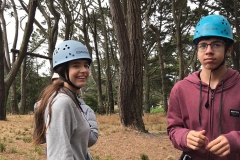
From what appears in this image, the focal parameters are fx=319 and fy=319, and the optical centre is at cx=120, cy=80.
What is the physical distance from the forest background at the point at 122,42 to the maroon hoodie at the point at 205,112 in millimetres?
4015

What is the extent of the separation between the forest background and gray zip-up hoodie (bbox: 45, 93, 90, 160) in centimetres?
363

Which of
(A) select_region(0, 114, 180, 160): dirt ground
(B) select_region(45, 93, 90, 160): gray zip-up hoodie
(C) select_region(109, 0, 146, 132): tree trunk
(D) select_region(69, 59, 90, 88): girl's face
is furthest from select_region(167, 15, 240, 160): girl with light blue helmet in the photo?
(C) select_region(109, 0, 146, 132): tree trunk

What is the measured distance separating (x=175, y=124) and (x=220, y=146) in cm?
36

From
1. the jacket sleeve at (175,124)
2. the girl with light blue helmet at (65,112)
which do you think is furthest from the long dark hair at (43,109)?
the jacket sleeve at (175,124)

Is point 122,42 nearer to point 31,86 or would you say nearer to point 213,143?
point 213,143

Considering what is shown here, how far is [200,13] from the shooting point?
723 inches

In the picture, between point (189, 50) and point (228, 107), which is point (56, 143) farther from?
point (189, 50)

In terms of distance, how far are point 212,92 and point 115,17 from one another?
23.9ft

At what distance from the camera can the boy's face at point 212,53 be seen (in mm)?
1858

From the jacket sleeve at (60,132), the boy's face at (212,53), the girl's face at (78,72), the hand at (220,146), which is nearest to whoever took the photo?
the hand at (220,146)

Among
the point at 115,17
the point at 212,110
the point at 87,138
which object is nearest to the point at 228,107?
the point at 212,110

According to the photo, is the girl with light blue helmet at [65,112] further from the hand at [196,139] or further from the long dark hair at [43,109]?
the hand at [196,139]

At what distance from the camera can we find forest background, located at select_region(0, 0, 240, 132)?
876 cm

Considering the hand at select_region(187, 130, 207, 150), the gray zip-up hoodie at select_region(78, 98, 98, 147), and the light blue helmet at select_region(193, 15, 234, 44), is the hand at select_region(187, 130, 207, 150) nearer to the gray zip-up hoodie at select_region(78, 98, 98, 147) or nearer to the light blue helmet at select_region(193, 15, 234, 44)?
the light blue helmet at select_region(193, 15, 234, 44)
